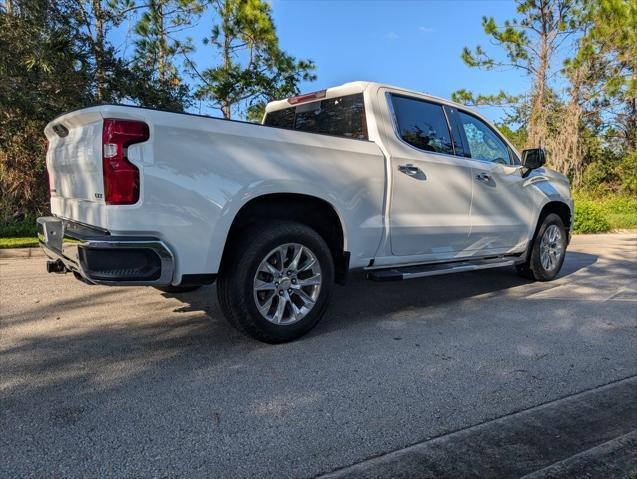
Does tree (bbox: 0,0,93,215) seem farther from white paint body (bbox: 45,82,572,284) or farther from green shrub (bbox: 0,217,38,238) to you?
white paint body (bbox: 45,82,572,284)

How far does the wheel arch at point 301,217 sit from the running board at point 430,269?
0.35 meters

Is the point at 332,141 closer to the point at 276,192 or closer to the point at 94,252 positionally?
the point at 276,192

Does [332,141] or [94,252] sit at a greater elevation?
[332,141]

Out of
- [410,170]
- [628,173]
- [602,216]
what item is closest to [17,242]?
[410,170]

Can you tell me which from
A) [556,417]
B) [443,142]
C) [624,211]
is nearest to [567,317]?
[443,142]

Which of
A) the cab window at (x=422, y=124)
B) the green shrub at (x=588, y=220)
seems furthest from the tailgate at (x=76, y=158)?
the green shrub at (x=588, y=220)

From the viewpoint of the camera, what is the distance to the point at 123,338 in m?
3.96

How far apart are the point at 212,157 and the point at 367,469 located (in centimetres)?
212

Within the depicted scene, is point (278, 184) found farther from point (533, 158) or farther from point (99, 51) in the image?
point (99, 51)

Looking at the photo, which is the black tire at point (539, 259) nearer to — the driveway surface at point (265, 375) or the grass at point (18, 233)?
the driveway surface at point (265, 375)

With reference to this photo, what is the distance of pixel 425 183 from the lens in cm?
462

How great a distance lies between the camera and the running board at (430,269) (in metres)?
4.32

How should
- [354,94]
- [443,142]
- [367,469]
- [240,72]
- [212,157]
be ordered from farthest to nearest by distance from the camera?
[240,72] → [443,142] → [354,94] → [212,157] → [367,469]

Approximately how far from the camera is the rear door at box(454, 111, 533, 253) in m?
5.27
